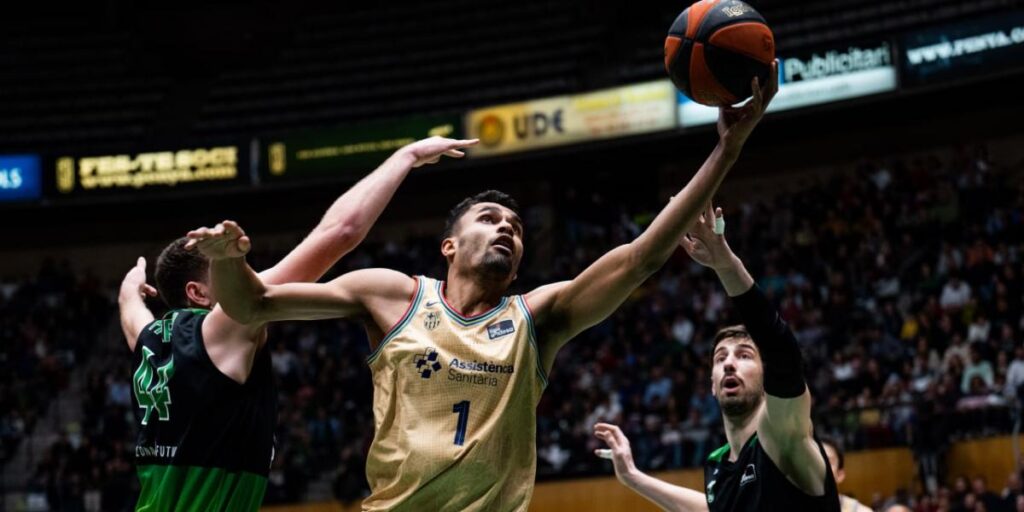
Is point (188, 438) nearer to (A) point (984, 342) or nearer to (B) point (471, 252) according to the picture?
(B) point (471, 252)

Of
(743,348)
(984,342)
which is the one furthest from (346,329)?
(743,348)

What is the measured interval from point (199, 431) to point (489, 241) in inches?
48.8

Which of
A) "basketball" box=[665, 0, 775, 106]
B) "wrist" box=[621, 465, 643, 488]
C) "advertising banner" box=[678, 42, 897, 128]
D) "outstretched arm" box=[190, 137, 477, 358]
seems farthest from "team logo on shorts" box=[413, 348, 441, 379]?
"advertising banner" box=[678, 42, 897, 128]

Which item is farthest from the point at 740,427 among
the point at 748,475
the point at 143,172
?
the point at 143,172

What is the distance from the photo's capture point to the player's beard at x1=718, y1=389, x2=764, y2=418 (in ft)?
17.9

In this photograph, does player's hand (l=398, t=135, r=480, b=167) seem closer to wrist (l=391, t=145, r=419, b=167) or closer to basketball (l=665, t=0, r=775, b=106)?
wrist (l=391, t=145, r=419, b=167)

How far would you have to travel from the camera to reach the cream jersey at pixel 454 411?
441 cm

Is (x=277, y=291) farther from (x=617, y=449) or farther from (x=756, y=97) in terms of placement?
(x=617, y=449)

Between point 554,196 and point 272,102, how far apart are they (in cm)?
606

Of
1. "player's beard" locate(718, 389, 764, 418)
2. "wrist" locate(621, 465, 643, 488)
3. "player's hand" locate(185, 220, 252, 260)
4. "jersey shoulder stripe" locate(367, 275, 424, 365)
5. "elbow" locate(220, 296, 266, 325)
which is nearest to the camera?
"player's hand" locate(185, 220, 252, 260)

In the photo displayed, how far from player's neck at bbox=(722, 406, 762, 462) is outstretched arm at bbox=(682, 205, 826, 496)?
0.50 m

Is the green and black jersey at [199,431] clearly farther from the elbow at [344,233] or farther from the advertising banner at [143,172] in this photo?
the advertising banner at [143,172]

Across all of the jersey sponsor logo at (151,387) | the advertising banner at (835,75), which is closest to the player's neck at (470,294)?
the jersey sponsor logo at (151,387)

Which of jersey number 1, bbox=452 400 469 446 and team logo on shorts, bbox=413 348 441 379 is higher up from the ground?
team logo on shorts, bbox=413 348 441 379
